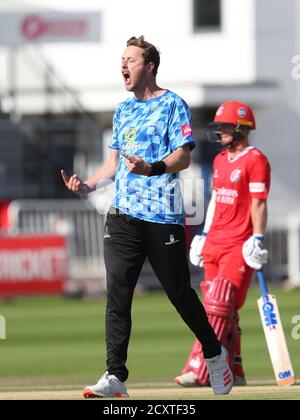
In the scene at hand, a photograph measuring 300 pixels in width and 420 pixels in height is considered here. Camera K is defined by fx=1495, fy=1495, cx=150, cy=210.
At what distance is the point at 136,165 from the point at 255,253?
287 cm

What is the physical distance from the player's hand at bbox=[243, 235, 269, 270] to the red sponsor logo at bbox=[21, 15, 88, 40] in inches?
959

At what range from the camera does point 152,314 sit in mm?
22484

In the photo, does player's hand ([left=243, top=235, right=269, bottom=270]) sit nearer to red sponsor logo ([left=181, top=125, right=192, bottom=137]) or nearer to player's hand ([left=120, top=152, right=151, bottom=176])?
red sponsor logo ([left=181, top=125, right=192, bottom=137])

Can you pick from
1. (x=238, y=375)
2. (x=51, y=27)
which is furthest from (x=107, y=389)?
(x=51, y=27)

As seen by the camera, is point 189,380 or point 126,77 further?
point 189,380

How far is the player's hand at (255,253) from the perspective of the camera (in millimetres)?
11828

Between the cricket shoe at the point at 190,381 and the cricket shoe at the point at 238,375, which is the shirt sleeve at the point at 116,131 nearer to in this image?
the cricket shoe at the point at 190,381

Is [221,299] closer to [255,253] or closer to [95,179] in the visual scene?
[255,253]

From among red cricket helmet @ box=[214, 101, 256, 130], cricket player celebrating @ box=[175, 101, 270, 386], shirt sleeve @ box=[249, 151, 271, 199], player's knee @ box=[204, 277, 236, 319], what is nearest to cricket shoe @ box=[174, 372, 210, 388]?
cricket player celebrating @ box=[175, 101, 270, 386]

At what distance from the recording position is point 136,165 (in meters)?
9.18

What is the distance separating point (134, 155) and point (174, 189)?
705mm

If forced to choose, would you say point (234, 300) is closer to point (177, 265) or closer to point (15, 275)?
point (177, 265)

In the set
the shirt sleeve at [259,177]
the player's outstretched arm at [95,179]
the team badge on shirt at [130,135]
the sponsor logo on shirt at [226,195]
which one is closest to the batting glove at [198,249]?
the sponsor logo on shirt at [226,195]

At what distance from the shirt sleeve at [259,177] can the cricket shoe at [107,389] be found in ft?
8.76
